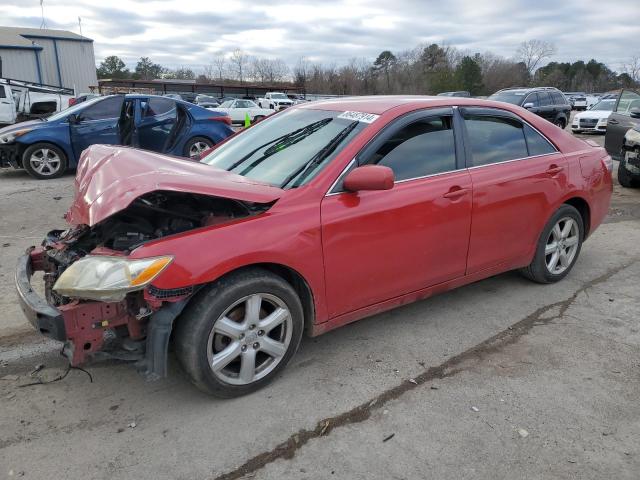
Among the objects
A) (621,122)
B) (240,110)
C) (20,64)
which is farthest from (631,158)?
(20,64)

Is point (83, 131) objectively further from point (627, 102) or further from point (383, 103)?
point (627, 102)

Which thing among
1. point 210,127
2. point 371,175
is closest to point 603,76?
point 210,127

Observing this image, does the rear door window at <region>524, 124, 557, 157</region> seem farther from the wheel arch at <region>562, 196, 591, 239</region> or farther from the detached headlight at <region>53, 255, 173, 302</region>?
the detached headlight at <region>53, 255, 173, 302</region>

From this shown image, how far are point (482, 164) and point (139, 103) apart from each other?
7326mm

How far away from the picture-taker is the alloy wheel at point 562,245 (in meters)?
4.38

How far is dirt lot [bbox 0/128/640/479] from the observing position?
2.38 meters

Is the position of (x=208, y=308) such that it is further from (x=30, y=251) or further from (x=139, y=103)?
(x=139, y=103)

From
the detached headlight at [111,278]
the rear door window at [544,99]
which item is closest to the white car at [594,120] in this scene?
the rear door window at [544,99]

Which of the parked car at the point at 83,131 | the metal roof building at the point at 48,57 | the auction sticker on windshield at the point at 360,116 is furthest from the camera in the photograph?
the metal roof building at the point at 48,57

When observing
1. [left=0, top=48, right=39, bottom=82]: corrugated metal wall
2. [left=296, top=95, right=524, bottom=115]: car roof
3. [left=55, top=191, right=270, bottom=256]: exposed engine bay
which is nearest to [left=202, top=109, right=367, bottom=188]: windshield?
[left=296, top=95, right=524, bottom=115]: car roof

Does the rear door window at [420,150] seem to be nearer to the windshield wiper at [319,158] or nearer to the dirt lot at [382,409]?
→ the windshield wiper at [319,158]

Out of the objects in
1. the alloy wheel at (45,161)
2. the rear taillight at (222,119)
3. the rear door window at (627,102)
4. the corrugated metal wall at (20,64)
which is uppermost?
the corrugated metal wall at (20,64)

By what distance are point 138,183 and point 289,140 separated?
3.98 ft

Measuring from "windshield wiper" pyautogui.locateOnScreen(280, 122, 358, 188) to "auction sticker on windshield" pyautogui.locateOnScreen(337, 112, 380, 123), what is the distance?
61mm
